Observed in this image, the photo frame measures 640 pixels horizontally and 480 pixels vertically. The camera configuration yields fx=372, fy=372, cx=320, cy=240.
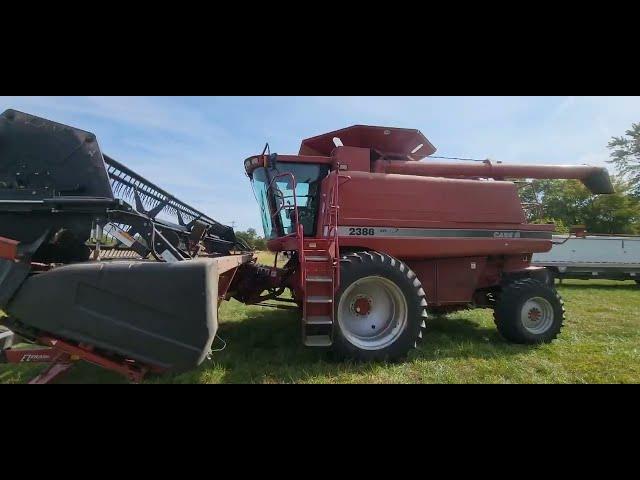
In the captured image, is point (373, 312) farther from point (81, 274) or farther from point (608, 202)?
point (608, 202)

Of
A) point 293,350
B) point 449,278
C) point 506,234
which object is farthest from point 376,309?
point 506,234

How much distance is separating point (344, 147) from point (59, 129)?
3145 millimetres

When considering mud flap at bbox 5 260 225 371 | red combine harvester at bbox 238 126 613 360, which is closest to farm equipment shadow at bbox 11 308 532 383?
red combine harvester at bbox 238 126 613 360

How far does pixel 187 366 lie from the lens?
2721 millimetres

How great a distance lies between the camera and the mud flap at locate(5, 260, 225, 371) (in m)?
2.71

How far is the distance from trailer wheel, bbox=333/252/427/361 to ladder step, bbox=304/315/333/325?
0.15 meters

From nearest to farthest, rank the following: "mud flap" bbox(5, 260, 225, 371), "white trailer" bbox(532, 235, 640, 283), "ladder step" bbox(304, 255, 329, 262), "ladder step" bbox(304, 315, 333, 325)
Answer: "mud flap" bbox(5, 260, 225, 371) < "ladder step" bbox(304, 315, 333, 325) < "ladder step" bbox(304, 255, 329, 262) < "white trailer" bbox(532, 235, 640, 283)

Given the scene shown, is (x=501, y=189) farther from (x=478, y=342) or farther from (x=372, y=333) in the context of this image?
(x=372, y=333)

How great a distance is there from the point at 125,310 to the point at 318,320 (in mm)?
1881

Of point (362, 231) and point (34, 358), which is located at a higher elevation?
point (362, 231)

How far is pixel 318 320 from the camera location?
3928mm

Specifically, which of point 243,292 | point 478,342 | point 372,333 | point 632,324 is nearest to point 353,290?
point 372,333

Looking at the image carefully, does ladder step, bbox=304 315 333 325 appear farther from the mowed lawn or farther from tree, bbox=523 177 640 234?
tree, bbox=523 177 640 234

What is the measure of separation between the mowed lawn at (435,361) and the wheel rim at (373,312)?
0.38 metres
